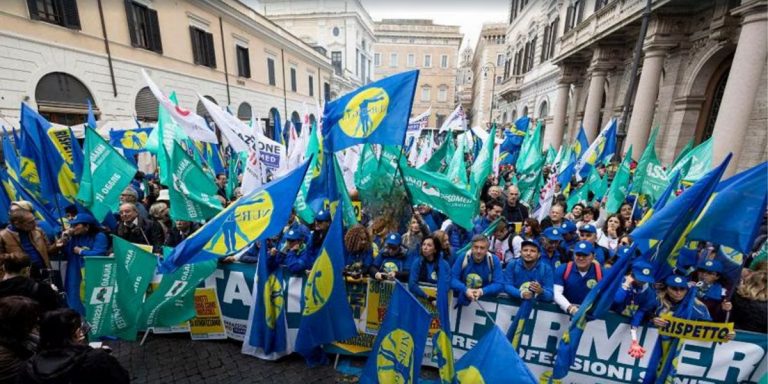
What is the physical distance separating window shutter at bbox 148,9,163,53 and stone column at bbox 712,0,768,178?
21116 mm

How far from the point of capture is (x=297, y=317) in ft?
13.8

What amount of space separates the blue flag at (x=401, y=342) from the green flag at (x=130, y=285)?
2779 mm

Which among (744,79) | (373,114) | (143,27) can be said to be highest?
(143,27)

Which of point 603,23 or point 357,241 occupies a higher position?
point 603,23

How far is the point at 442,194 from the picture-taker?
488 centimetres

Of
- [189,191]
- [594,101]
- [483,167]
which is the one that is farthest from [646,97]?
[189,191]

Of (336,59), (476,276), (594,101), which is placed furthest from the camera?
(336,59)

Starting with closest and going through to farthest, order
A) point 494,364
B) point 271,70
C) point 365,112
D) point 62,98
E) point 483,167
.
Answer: point 494,364
point 365,112
point 483,167
point 62,98
point 271,70

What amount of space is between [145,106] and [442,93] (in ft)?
172

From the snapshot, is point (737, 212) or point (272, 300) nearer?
point (737, 212)

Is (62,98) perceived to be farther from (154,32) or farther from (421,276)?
(421,276)

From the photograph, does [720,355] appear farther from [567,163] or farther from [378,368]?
[567,163]

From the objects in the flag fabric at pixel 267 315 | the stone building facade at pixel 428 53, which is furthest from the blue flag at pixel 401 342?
the stone building facade at pixel 428 53

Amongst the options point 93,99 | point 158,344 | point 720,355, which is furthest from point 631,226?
point 93,99
